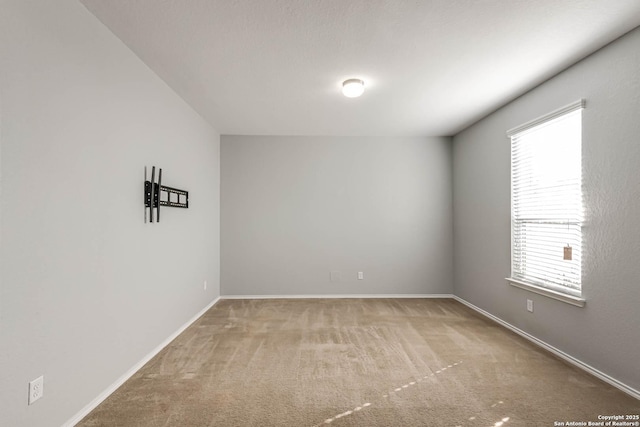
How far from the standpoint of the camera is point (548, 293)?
3.17m

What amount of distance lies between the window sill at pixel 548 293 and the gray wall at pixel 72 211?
12.1ft

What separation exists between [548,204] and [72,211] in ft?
12.8

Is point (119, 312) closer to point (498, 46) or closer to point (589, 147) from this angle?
point (498, 46)

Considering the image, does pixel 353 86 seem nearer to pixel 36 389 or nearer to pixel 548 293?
pixel 548 293

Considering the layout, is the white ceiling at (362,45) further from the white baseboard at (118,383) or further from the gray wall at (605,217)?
the white baseboard at (118,383)

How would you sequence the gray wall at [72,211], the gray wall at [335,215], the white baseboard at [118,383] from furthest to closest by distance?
1. the gray wall at [335,215]
2. the white baseboard at [118,383]
3. the gray wall at [72,211]

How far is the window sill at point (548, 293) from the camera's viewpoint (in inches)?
111

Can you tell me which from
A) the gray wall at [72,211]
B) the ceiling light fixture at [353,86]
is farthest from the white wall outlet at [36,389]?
the ceiling light fixture at [353,86]

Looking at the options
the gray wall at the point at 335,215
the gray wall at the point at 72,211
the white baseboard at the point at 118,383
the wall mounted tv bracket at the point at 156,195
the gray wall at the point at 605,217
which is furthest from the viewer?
the gray wall at the point at 335,215

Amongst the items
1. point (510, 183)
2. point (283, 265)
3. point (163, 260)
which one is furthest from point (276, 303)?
point (510, 183)

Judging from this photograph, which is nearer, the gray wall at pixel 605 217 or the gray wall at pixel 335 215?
the gray wall at pixel 605 217

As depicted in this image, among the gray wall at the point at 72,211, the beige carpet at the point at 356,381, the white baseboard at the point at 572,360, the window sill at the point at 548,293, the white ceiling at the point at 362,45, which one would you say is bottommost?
A: the beige carpet at the point at 356,381

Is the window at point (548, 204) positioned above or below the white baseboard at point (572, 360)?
above

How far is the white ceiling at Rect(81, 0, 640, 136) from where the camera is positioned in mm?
2148
